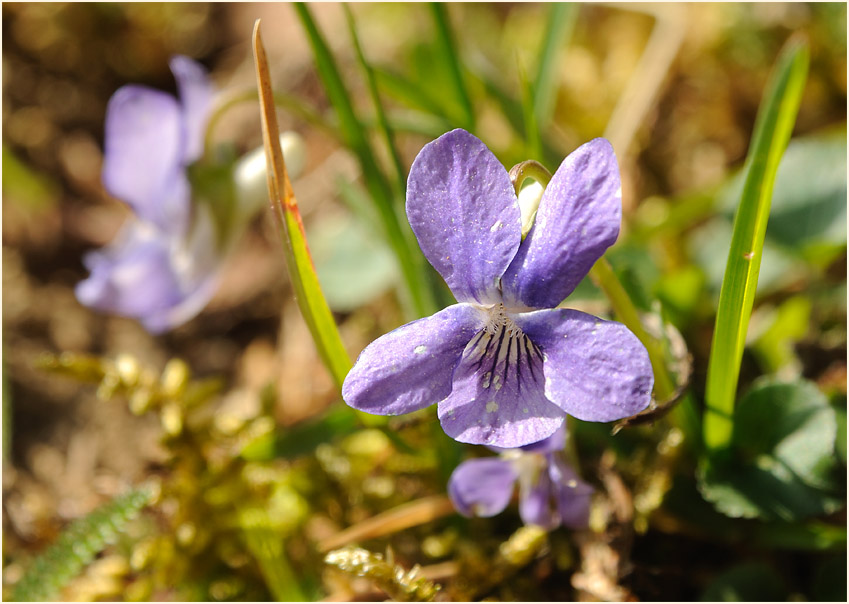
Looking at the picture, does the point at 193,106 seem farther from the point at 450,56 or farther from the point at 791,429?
the point at 791,429

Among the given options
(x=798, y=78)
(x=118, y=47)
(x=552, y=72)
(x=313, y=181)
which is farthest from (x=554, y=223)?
(x=118, y=47)

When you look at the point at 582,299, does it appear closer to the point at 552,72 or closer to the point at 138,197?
the point at 552,72

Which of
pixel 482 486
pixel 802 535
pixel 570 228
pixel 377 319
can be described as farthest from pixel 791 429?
pixel 377 319

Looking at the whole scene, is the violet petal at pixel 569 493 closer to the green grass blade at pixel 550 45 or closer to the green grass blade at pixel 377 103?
the green grass blade at pixel 377 103

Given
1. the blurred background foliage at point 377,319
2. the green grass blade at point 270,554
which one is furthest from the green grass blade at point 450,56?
the green grass blade at point 270,554

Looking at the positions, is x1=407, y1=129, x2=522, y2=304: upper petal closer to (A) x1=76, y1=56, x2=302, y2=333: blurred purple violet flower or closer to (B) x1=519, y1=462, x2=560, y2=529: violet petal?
(B) x1=519, y1=462, x2=560, y2=529: violet petal

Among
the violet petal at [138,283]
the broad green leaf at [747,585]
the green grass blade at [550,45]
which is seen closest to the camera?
the broad green leaf at [747,585]

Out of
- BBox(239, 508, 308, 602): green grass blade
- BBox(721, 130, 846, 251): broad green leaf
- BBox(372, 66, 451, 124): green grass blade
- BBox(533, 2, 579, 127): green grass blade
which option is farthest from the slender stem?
BBox(721, 130, 846, 251): broad green leaf
